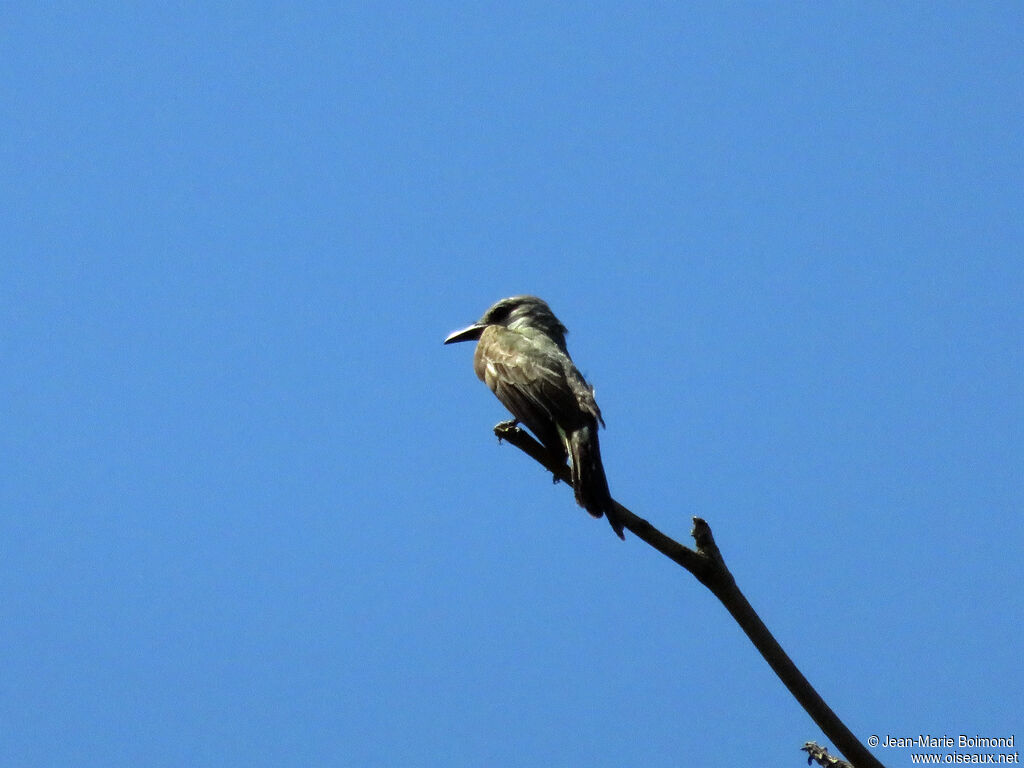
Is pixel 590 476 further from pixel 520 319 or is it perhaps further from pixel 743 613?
pixel 520 319

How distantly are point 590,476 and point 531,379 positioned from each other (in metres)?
1.45

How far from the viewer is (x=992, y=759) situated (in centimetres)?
531

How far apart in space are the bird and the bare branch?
0.43m

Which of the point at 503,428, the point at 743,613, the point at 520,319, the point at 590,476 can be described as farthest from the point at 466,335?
the point at 743,613

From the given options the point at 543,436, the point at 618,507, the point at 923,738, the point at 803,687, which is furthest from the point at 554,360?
the point at 803,687

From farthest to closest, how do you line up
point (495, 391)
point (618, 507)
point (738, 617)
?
point (495, 391) → point (618, 507) → point (738, 617)

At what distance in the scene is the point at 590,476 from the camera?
6.00 metres

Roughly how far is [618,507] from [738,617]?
44.0 inches

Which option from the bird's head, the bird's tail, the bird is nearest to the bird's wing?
the bird

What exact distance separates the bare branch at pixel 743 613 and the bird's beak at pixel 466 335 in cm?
441

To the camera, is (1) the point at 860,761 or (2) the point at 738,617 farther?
(2) the point at 738,617

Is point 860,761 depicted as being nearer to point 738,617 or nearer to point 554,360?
point 738,617

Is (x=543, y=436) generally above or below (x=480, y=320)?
below

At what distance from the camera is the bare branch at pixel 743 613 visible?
3590 mm
